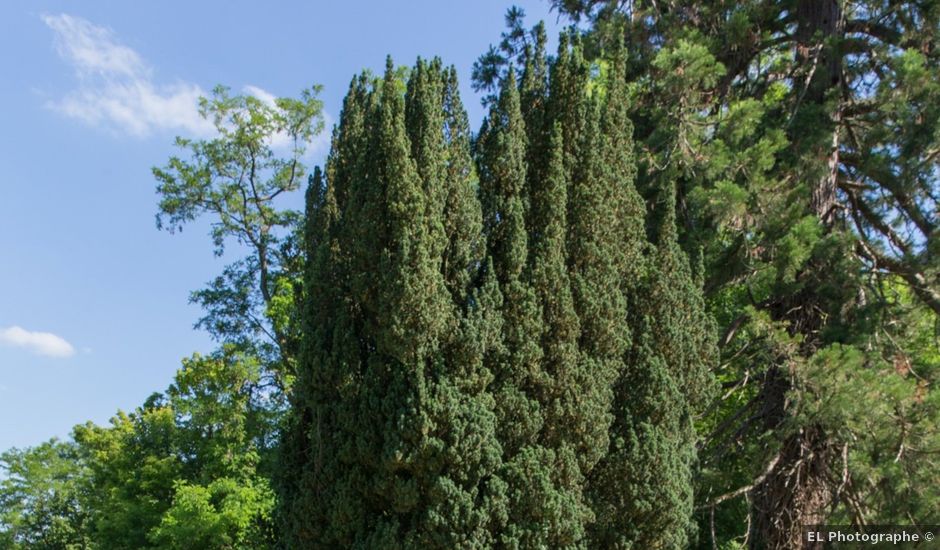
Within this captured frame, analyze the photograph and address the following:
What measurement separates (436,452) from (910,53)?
701 cm

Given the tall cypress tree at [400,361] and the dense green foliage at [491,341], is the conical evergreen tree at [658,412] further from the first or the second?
the tall cypress tree at [400,361]

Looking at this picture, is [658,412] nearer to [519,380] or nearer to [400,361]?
[519,380]

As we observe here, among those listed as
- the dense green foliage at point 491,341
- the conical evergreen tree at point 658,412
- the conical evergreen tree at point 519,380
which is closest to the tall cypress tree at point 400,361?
the dense green foliage at point 491,341

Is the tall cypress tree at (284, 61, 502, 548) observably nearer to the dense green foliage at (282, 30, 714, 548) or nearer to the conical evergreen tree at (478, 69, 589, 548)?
the dense green foliage at (282, 30, 714, 548)

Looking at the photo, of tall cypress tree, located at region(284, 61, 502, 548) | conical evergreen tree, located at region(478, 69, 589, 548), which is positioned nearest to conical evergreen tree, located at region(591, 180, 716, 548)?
conical evergreen tree, located at region(478, 69, 589, 548)

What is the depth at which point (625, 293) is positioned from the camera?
8.64m

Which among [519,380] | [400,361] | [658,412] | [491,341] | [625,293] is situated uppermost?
[625,293]

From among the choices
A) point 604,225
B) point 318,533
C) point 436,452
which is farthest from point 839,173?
point 318,533

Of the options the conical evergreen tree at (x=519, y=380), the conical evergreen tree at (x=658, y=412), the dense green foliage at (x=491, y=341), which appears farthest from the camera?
the conical evergreen tree at (x=658, y=412)

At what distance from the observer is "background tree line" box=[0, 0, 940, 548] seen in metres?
6.78

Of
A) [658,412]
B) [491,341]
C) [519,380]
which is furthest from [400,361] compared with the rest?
[658,412]

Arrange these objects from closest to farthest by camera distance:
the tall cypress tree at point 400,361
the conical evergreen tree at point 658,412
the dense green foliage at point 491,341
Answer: the tall cypress tree at point 400,361
the dense green foliage at point 491,341
the conical evergreen tree at point 658,412

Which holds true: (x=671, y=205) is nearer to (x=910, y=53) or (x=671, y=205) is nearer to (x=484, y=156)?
(x=484, y=156)

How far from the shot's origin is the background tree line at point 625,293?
267 inches
